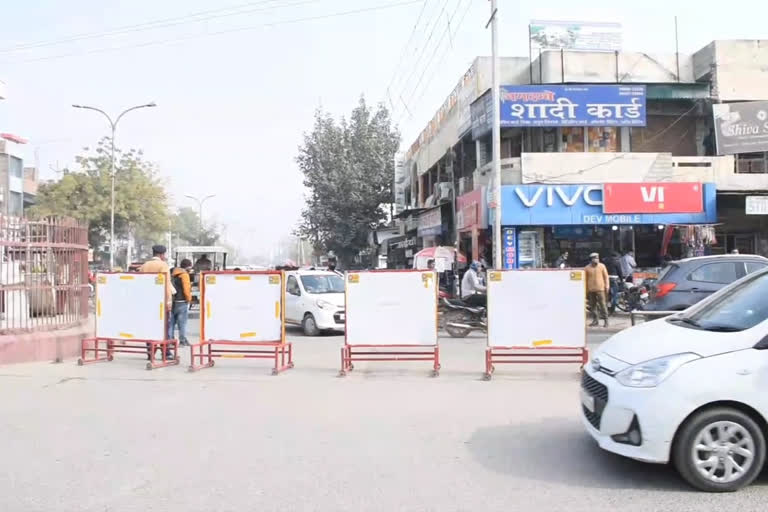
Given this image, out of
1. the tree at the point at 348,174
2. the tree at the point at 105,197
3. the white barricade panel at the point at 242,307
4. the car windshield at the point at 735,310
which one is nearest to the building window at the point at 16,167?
the tree at the point at 105,197

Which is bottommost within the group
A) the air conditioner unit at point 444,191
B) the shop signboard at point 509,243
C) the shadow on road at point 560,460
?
the shadow on road at point 560,460

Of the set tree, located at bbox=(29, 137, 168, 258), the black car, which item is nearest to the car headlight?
the black car

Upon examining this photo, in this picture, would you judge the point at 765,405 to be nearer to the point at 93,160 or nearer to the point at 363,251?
the point at 363,251

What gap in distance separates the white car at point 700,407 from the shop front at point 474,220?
17070 mm

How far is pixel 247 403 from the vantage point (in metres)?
7.98

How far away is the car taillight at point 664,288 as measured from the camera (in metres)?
12.4

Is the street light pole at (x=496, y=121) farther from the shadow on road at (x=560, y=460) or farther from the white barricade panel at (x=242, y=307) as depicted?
the shadow on road at (x=560, y=460)

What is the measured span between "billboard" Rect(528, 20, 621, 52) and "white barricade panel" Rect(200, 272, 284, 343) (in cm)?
1667

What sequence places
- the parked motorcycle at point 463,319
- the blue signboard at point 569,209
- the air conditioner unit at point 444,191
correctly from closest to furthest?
the parked motorcycle at point 463,319 < the blue signboard at point 569,209 < the air conditioner unit at point 444,191

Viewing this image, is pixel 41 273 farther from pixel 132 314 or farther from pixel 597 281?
pixel 597 281

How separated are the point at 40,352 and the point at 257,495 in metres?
7.64

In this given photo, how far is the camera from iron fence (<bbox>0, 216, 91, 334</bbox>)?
34.8 ft

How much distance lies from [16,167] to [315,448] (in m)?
62.8

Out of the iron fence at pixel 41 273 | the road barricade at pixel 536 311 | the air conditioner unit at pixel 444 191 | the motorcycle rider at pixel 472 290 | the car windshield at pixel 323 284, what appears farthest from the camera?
the air conditioner unit at pixel 444 191
